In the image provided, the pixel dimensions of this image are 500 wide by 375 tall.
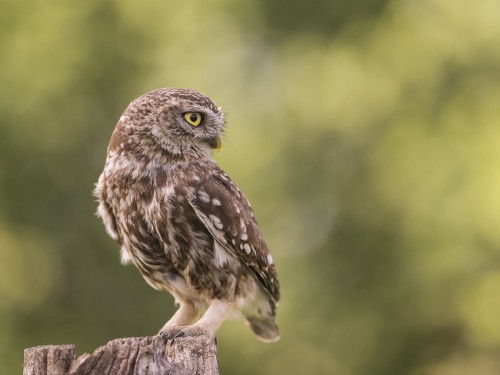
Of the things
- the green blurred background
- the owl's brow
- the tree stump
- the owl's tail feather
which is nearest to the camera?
the tree stump

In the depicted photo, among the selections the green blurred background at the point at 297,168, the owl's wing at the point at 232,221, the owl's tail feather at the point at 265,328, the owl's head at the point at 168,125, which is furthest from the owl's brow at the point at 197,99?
the green blurred background at the point at 297,168

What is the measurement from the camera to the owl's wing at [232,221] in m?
4.67

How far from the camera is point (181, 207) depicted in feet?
Result: 15.2

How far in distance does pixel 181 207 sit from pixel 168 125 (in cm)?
44

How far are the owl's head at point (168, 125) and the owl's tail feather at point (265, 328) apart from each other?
1.19 m

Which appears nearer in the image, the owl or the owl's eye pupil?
the owl

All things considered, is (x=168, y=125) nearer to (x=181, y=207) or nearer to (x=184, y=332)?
(x=181, y=207)

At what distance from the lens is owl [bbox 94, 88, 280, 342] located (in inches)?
183

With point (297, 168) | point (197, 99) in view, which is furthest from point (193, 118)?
point (297, 168)

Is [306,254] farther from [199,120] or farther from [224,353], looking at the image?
[199,120]

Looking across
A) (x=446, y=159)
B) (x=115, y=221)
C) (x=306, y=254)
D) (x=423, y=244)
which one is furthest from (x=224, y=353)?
(x=115, y=221)

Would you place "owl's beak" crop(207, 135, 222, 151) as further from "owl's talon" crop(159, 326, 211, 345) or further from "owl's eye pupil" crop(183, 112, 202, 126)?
"owl's talon" crop(159, 326, 211, 345)

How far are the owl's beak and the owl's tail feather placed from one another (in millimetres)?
1142

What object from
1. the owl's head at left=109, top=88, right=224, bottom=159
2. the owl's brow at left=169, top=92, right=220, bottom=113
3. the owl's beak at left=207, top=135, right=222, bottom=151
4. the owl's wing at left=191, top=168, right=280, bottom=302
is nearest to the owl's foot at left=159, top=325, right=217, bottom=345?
the owl's wing at left=191, top=168, right=280, bottom=302
